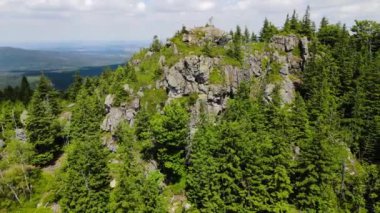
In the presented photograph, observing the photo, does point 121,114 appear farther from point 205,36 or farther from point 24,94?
point 24,94

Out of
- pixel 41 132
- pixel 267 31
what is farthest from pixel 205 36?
pixel 41 132

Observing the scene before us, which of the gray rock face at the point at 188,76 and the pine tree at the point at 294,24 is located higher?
the pine tree at the point at 294,24

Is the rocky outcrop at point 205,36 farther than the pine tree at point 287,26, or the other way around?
the pine tree at point 287,26

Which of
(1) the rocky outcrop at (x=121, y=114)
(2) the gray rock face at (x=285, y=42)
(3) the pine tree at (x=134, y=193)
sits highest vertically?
(2) the gray rock face at (x=285, y=42)

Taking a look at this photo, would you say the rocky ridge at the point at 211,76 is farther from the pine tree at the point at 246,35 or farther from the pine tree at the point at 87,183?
the pine tree at the point at 87,183

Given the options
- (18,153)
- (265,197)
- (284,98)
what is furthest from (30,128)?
(284,98)

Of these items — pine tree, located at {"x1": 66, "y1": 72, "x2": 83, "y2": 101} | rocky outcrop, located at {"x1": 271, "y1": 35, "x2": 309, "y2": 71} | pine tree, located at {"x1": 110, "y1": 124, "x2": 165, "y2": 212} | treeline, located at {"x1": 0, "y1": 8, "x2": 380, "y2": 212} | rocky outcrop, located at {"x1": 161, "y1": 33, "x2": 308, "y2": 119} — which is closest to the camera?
pine tree, located at {"x1": 110, "y1": 124, "x2": 165, "y2": 212}

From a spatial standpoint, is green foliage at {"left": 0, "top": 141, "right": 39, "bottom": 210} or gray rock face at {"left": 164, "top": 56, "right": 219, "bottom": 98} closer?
green foliage at {"left": 0, "top": 141, "right": 39, "bottom": 210}

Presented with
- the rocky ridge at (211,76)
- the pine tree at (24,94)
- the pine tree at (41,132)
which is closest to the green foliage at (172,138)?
the rocky ridge at (211,76)

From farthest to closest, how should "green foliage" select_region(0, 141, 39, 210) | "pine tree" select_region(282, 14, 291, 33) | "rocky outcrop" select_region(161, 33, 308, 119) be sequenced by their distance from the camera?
"pine tree" select_region(282, 14, 291, 33)
"rocky outcrop" select_region(161, 33, 308, 119)
"green foliage" select_region(0, 141, 39, 210)

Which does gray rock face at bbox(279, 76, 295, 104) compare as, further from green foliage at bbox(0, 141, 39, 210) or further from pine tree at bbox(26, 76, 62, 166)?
green foliage at bbox(0, 141, 39, 210)

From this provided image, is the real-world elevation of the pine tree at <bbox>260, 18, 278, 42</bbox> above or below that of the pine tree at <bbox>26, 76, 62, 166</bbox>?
above

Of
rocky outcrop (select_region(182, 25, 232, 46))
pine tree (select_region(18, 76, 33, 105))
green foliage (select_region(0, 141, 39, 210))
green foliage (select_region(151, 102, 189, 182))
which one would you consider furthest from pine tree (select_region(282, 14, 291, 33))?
pine tree (select_region(18, 76, 33, 105))
